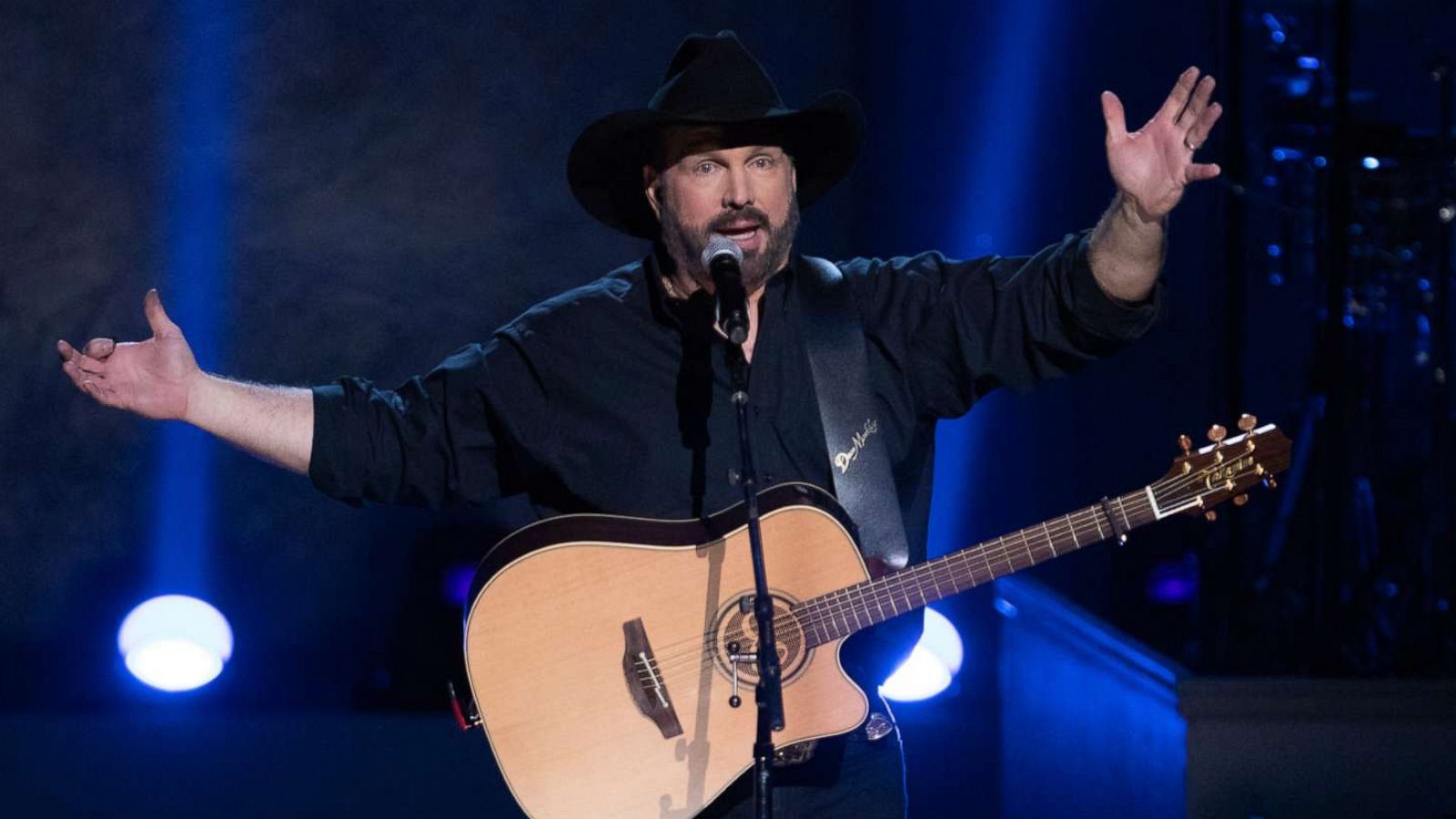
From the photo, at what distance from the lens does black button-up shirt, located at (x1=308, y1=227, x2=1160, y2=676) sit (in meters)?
3.02

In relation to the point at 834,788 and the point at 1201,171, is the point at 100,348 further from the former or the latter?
the point at 1201,171

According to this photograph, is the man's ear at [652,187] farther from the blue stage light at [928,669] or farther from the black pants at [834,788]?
the blue stage light at [928,669]

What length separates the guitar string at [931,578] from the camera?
2.80 meters

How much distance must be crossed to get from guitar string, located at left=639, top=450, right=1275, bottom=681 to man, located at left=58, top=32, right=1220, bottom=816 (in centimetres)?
10

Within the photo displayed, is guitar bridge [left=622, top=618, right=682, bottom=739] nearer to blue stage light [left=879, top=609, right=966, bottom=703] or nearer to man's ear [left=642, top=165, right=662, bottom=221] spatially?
man's ear [left=642, top=165, right=662, bottom=221]

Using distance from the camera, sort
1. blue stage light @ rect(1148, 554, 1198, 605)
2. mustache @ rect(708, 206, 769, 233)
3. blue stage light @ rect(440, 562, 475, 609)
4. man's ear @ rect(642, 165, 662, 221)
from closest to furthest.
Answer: mustache @ rect(708, 206, 769, 233), man's ear @ rect(642, 165, 662, 221), blue stage light @ rect(1148, 554, 1198, 605), blue stage light @ rect(440, 562, 475, 609)

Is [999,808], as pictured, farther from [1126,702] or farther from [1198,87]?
[1198,87]

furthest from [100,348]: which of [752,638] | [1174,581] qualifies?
[1174,581]

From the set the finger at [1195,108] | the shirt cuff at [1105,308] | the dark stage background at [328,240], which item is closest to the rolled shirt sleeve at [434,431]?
the shirt cuff at [1105,308]

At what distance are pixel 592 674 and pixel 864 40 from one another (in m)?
4.03

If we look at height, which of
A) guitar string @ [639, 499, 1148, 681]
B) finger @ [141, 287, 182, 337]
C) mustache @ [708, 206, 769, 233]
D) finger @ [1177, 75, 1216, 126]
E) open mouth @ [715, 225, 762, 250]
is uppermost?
finger @ [1177, 75, 1216, 126]

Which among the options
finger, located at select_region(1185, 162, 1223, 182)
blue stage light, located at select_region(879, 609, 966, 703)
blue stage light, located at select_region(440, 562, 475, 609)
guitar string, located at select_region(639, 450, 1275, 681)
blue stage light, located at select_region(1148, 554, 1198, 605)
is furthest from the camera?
blue stage light, located at select_region(440, 562, 475, 609)

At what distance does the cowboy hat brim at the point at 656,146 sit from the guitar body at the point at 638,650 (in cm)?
69

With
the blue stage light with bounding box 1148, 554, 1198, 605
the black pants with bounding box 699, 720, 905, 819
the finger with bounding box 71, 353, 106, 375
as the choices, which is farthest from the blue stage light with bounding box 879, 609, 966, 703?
the finger with bounding box 71, 353, 106, 375
